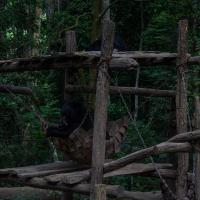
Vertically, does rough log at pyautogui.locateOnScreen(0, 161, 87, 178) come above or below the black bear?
below

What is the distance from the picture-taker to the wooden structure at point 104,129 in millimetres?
5023

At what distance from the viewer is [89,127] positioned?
6.23 meters

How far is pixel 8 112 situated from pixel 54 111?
3.43ft

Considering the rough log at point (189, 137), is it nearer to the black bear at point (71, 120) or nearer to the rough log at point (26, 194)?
the black bear at point (71, 120)

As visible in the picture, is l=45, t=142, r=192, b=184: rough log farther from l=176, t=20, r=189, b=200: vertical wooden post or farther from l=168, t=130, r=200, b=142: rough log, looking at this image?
l=176, t=20, r=189, b=200: vertical wooden post

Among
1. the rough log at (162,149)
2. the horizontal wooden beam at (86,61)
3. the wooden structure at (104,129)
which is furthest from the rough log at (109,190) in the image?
the horizontal wooden beam at (86,61)

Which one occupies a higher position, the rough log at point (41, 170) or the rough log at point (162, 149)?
the rough log at point (162, 149)

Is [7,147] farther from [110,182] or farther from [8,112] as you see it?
[110,182]

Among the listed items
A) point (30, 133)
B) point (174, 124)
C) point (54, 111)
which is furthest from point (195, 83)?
point (30, 133)

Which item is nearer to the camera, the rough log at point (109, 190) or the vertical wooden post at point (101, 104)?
the vertical wooden post at point (101, 104)

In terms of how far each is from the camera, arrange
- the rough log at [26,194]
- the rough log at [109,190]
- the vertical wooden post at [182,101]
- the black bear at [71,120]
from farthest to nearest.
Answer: the rough log at [26,194], the black bear at [71,120], the vertical wooden post at [182,101], the rough log at [109,190]

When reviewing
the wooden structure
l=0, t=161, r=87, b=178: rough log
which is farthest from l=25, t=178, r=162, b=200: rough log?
l=0, t=161, r=87, b=178: rough log

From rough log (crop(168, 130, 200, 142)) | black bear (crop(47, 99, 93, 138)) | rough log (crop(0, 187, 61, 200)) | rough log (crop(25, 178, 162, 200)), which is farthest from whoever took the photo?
rough log (crop(0, 187, 61, 200))

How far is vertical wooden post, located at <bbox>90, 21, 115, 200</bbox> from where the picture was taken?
4980mm
